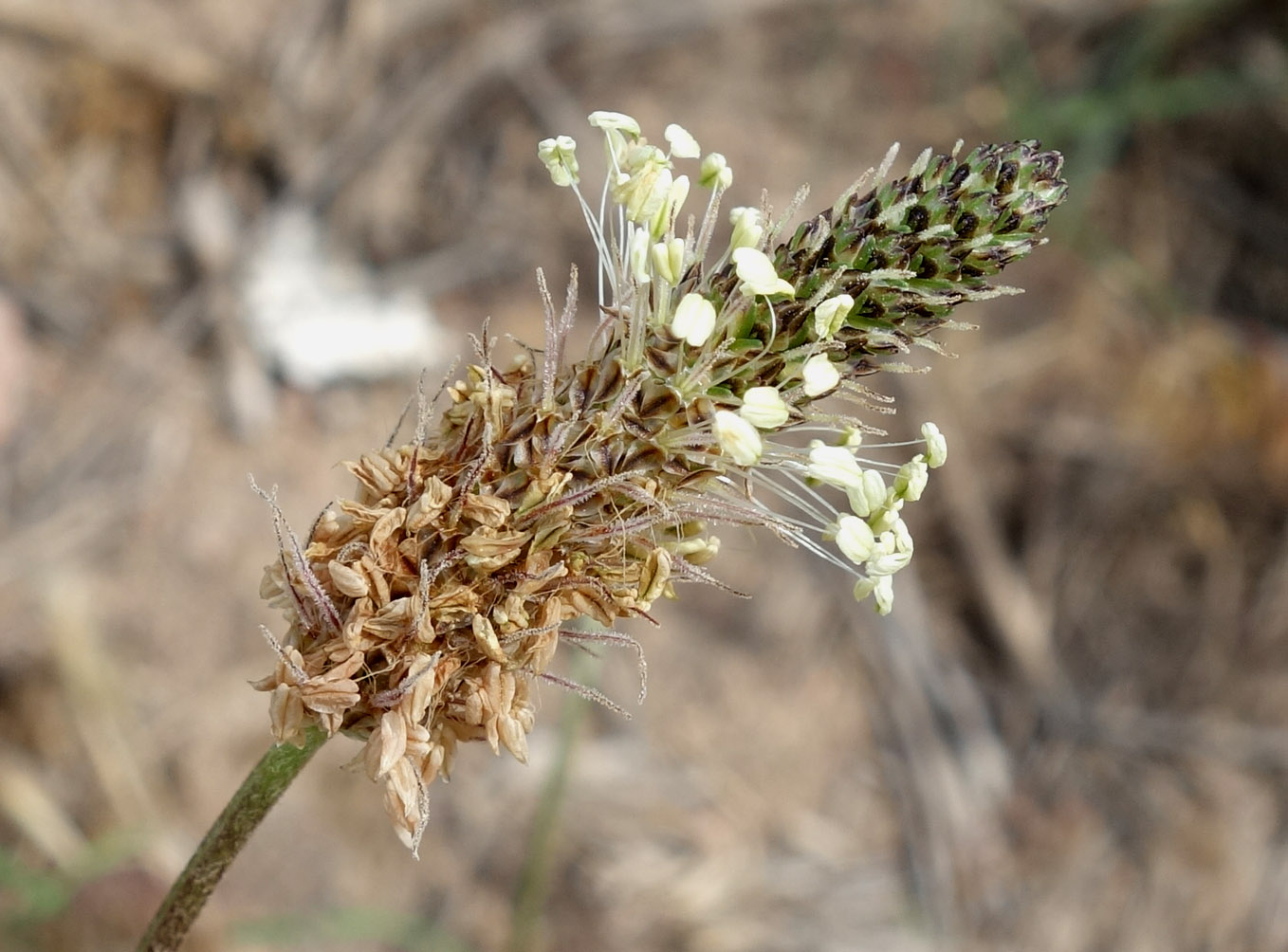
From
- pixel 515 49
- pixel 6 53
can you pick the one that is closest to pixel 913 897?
pixel 515 49

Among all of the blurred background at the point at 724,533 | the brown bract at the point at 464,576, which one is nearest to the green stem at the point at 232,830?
the brown bract at the point at 464,576

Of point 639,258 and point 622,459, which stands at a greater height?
point 639,258

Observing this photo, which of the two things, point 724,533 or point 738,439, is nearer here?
point 738,439

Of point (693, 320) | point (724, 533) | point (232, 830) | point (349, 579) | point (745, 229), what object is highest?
point (724, 533)

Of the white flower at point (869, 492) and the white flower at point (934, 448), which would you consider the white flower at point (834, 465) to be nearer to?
the white flower at point (869, 492)

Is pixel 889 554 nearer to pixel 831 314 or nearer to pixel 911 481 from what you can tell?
pixel 911 481

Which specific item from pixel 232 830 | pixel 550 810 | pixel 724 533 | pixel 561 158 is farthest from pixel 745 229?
pixel 724 533

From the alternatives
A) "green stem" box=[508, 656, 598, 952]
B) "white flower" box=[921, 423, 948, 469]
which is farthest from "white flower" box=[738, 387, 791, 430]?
"green stem" box=[508, 656, 598, 952]
